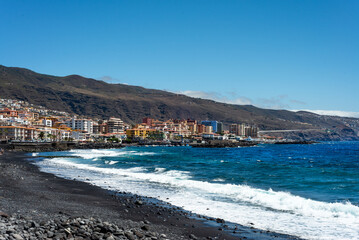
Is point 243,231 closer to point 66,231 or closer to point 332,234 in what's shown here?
point 332,234

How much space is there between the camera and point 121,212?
14.1 meters

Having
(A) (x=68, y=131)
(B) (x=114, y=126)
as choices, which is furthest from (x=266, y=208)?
(B) (x=114, y=126)

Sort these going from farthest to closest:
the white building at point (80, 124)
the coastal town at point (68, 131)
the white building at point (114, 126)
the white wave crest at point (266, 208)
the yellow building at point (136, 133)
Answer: the white building at point (114, 126), the white building at point (80, 124), the yellow building at point (136, 133), the coastal town at point (68, 131), the white wave crest at point (266, 208)

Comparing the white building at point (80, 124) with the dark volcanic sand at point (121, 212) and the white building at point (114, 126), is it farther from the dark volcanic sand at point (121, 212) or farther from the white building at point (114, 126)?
the dark volcanic sand at point (121, 212)

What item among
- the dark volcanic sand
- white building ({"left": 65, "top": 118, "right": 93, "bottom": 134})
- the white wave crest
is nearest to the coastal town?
white building ({"left": 65, "top": 118, "right": 93, "bottom": 134})

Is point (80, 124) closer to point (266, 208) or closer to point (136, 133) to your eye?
point (136, 133)

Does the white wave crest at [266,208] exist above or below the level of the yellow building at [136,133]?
below

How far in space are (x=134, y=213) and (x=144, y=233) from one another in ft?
12.6

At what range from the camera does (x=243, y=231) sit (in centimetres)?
1175

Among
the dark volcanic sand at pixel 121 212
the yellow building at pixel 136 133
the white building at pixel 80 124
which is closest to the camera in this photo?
the dark volcanic sand at pixel 121 212

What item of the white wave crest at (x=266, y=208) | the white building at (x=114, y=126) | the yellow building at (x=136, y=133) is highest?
the white building at (x=114, y=126)

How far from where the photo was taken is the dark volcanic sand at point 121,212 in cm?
→ 1124

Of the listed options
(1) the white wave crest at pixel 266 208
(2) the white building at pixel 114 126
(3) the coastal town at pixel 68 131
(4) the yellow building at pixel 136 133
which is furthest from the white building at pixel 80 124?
(1) the white wave crest at pixel 266 208

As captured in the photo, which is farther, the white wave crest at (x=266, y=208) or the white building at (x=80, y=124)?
the white building at (x=80, y=124)
